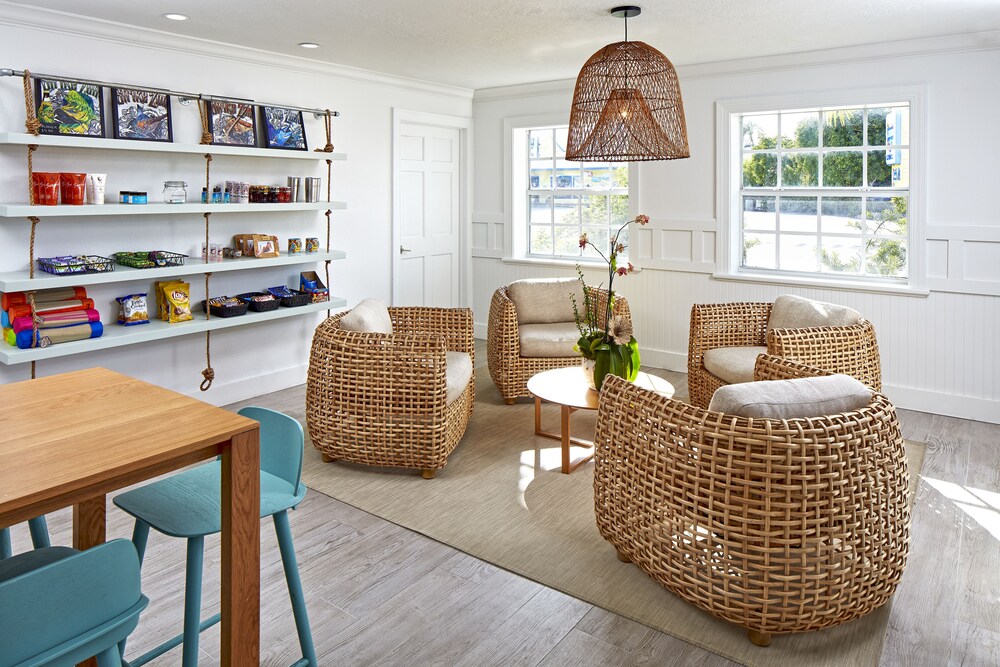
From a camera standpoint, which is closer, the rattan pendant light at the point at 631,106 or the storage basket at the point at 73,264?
the rattan pendant light at the point at 631,106

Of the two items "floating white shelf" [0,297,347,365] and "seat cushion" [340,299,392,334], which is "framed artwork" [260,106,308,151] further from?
"seat cushion" [340,299,392,334]

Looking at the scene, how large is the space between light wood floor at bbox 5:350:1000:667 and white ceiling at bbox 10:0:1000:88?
246 cm

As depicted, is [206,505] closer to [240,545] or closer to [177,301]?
[240,545]

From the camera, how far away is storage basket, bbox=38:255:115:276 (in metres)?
3.86

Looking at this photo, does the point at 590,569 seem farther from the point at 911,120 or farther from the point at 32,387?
the point at 911,120

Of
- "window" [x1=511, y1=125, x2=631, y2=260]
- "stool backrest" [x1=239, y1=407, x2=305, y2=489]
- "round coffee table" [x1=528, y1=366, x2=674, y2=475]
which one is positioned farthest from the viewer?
"window" [x1=511, y1=125, x2=631, y2=260]

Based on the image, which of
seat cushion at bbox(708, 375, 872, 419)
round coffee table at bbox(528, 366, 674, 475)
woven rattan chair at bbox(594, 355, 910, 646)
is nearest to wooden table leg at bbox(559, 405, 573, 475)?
round coffee table at bbox(528, 366, 674, 475)

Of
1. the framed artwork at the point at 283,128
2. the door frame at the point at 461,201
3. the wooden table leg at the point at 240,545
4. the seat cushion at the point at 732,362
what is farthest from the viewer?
the door frame at the point at 461,201

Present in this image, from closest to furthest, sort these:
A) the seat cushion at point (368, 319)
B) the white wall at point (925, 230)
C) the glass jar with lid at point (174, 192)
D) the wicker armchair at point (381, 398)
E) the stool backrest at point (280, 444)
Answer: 1. the stool backrest at point (280, 444)
2. the wicker armchair at point (381, 398)
3. the seat cushion at point (368, 319)
4. the glass jar with lid at point (174, 192)
5. the white wall at point (925, 230)

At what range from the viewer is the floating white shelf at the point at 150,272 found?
3.71 meters

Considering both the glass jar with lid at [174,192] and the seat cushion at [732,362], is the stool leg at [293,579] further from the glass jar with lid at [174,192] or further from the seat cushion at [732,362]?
the glass jar with lid at [174,192]

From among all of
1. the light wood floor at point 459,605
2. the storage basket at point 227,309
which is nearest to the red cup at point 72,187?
the storage basket at point 227,309

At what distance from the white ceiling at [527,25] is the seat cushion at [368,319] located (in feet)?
4.99

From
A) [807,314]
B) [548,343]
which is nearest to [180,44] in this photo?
[548,343]
